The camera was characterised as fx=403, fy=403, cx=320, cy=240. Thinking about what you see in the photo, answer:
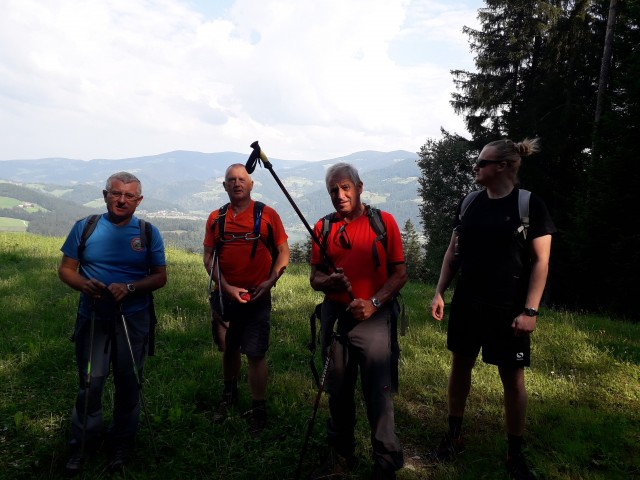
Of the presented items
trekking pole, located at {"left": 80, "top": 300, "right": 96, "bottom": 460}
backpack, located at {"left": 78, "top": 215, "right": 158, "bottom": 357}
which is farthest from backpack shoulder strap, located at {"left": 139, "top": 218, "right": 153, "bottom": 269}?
trekking pole, located at {"left": 80, "top": 300, "right": 96, "bottom": 460}

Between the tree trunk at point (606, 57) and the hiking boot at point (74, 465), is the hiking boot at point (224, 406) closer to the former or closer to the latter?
the hiking boot at point (74, 465)

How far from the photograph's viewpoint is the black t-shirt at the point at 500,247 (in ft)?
10.8

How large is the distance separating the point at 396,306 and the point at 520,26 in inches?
930

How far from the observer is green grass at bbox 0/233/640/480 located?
150 inches

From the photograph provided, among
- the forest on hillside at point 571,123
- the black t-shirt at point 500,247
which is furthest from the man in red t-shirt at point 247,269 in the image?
the forest on hillside at point 571,123

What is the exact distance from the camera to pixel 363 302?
3.25 m

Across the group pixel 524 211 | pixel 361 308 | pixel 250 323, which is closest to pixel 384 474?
pixel 361 308

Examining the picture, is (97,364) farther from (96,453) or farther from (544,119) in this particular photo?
(544,119)

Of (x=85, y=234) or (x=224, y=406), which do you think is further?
(x=224, y=406)

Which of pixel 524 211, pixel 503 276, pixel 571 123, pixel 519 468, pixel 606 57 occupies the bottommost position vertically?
pixel 519 468

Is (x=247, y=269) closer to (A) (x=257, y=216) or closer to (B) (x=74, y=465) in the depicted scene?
(A) (x=257, y=216)

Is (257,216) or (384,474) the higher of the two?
(257,216)

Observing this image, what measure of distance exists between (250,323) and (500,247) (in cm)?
264

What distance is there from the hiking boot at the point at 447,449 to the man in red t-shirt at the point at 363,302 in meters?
0.86
